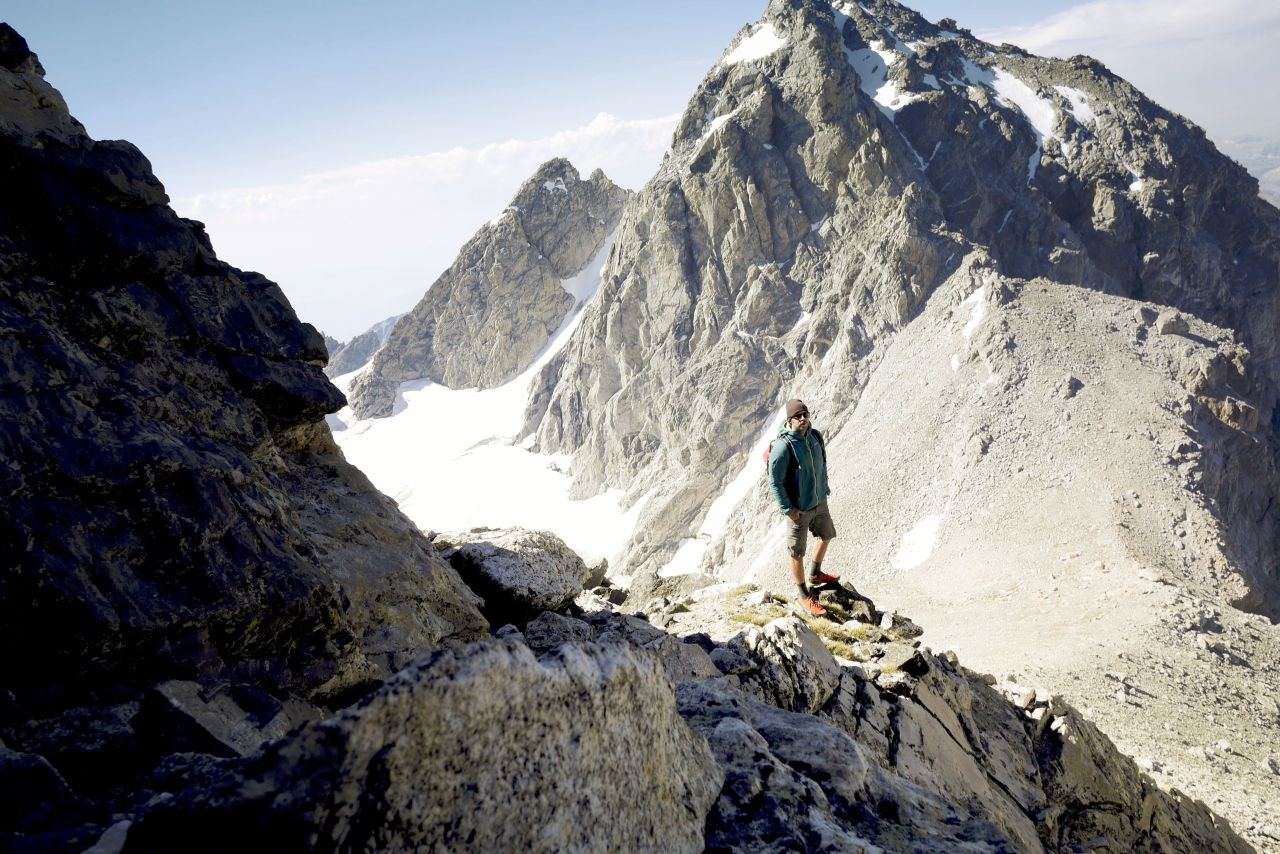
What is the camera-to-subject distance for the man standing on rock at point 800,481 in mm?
12047

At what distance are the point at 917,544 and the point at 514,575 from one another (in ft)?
127

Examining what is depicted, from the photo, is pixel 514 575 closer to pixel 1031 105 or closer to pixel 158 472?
pixel 158 472

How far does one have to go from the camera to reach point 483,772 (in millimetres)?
3336

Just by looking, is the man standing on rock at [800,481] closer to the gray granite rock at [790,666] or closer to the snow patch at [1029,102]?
the gray granite rock at [790,666]

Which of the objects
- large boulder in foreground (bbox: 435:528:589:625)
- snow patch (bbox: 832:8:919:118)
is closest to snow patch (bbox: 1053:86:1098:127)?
snow patch (bbox: 832:8:919:118)

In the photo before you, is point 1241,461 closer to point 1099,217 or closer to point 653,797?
point 1099,217

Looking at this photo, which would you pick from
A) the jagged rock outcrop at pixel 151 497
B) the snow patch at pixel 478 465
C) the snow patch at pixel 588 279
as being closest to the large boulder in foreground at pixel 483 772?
the jagged rock outcrop at pixel 151 497

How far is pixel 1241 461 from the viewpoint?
161 feet

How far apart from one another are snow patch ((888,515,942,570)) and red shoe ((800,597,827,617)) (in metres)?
31.7

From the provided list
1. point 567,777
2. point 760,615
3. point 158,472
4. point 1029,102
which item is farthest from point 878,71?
point 567,777

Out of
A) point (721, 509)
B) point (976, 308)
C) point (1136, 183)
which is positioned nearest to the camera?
point (976, 308)

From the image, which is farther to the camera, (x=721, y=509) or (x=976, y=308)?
(x=721, y=509)

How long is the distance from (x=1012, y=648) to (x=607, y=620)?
1889cm

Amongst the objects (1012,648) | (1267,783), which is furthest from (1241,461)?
(1267,783)
